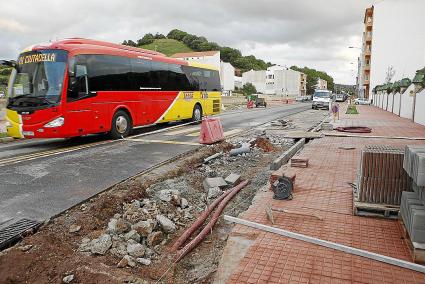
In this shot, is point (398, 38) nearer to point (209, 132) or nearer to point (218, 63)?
point (218, 63)

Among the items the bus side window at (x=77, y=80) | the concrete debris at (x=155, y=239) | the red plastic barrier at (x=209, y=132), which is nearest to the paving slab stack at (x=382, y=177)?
the concrete debris at (x=155, y=239)

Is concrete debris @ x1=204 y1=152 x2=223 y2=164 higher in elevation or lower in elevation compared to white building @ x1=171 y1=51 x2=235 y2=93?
lower

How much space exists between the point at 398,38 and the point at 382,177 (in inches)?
2577

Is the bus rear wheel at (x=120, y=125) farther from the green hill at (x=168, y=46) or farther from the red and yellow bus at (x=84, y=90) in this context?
the green hill at (x=168, y=46)

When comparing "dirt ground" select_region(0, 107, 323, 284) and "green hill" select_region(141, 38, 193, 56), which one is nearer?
"dirt ground" select_region(0, 107, 323, 284)

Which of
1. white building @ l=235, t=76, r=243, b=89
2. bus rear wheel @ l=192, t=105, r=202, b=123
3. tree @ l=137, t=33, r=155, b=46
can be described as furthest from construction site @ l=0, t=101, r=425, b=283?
tree @ l=137, t=33, r=155, b=46

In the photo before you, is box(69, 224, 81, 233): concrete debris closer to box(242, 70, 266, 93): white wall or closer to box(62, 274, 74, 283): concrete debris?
box(62, 274, 74, 283): concrete debris

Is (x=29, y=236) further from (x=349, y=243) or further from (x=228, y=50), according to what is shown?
(x=228, y=50)

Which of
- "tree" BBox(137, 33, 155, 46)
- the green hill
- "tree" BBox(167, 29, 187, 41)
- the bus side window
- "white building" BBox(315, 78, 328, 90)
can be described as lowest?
"white building" BBox(315, 78, 328, 90)

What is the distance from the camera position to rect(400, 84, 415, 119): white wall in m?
24.7

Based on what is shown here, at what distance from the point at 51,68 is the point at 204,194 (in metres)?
7.26

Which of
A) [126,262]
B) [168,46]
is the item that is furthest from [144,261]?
[168,46]

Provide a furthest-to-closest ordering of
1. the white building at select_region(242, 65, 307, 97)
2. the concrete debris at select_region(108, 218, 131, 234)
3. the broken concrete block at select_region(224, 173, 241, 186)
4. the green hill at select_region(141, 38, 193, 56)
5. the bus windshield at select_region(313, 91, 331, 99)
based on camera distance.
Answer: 1. the green hill at select_region(141, 38, 193, 56)
2. the white building at select_region(242, 65, 307, 97)
3. the bus windshield at select_region(313, 91, 331, 99)
4. the broken concrete block at select_region(224, 173, 241, 186)
5. the concrete debris at select_region(108, 218, 131, 234)

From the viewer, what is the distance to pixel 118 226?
558cm
